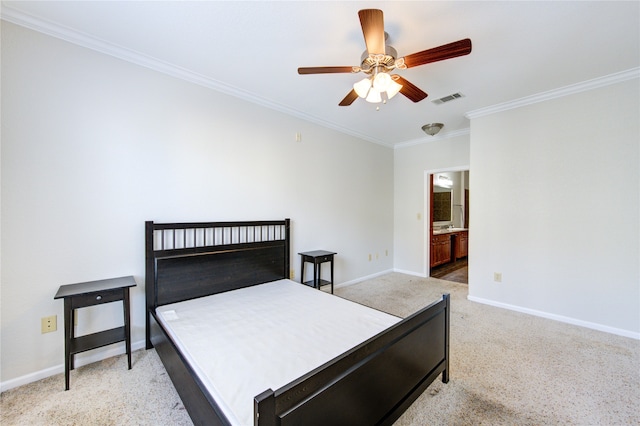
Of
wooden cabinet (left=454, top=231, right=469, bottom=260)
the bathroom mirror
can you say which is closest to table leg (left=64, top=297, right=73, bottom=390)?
the bathroom mirror

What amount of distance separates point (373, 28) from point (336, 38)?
2.10ft

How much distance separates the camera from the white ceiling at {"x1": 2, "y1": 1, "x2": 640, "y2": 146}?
1832 millimetres

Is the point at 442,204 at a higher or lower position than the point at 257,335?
higher

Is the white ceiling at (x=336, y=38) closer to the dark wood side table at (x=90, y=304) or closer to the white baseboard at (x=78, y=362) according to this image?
the dark wood side table at (x=90, y=304)

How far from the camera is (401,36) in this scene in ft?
6.88

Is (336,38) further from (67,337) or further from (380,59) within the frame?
(67,337)

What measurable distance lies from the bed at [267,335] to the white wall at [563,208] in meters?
2.20

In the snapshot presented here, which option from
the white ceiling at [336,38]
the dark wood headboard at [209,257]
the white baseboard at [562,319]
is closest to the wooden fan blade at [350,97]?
the white ceiling at [336,38]

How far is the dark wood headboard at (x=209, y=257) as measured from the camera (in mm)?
2426

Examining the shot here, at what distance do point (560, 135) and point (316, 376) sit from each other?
154 inches

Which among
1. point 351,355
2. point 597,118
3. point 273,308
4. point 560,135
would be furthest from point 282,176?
point 597,118

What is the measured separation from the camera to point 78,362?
2131mm

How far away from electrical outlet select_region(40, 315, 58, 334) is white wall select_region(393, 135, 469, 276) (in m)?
5.08

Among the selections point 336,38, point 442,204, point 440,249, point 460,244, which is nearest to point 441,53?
point 336,38
